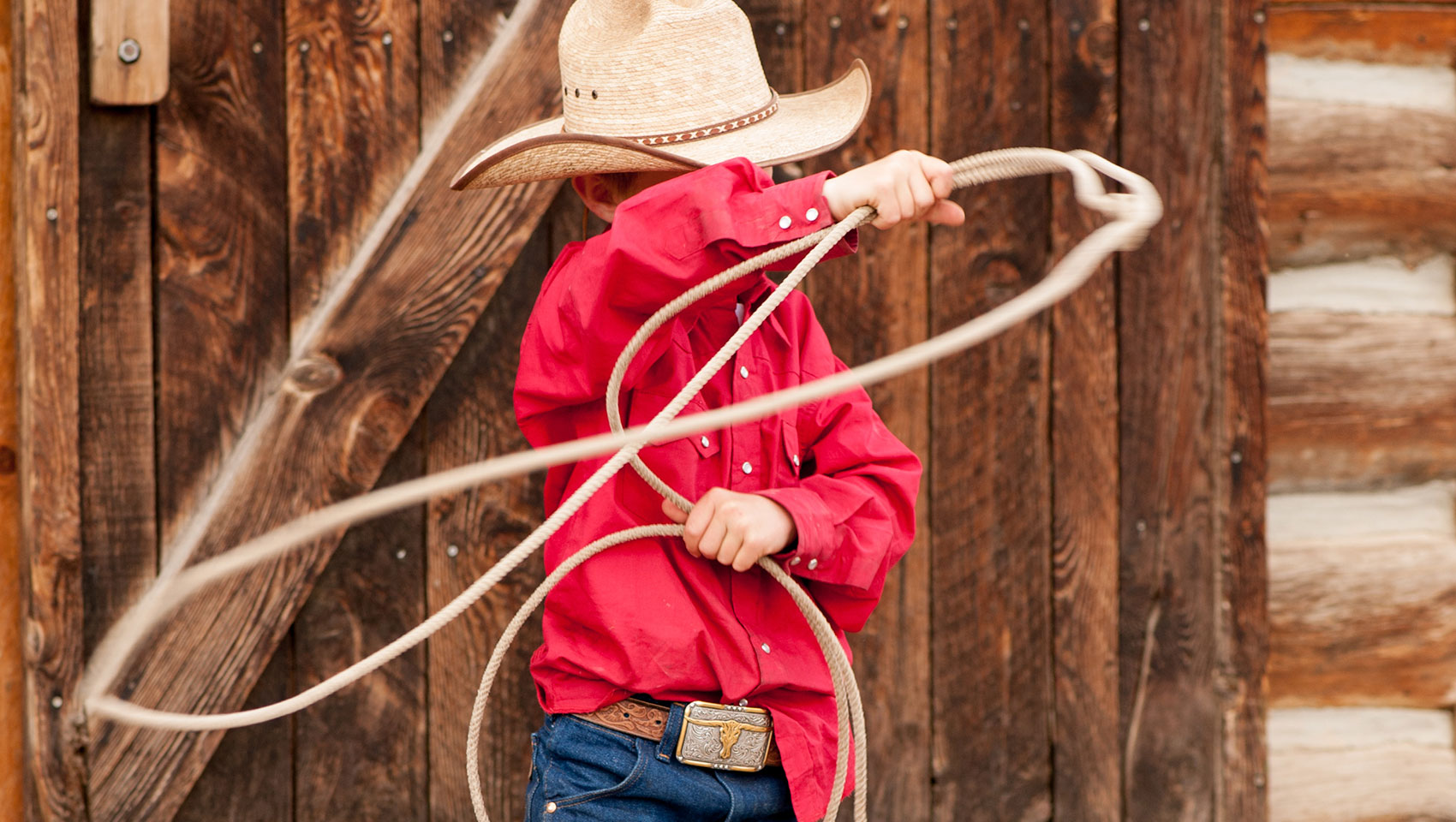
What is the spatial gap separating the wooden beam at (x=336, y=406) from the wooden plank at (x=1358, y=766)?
5.85 feet

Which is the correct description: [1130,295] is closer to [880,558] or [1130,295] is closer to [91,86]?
[880,558]

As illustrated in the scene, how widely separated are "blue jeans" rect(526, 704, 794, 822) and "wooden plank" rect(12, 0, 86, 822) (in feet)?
3.34

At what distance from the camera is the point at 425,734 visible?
2076 millimetres

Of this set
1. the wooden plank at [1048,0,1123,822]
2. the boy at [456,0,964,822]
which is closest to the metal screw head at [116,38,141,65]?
the boy at [456,0,964,822]

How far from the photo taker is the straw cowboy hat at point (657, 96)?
1367 millimetres

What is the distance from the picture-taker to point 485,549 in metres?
2.08

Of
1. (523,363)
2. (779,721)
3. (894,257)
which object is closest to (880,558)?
(779,721)

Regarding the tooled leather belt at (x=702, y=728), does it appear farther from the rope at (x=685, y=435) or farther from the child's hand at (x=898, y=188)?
the child's hand at (x=898, y=188)

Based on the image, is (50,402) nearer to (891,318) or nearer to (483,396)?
(483,396)

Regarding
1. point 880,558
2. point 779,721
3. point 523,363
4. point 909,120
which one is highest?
point 909,120

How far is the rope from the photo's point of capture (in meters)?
0.98

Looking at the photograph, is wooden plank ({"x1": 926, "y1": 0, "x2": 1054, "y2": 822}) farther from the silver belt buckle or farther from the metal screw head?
the metal screw head

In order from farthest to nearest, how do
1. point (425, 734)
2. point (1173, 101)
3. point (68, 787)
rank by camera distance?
point (1173, 101), point (425, 734), point (68, 787)

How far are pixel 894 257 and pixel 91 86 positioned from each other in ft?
4.62
